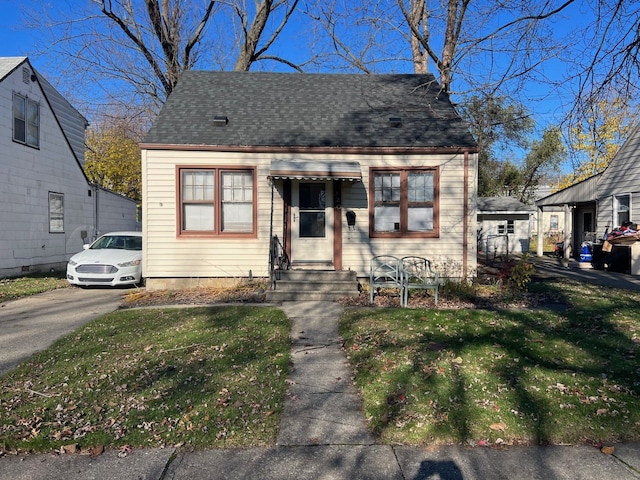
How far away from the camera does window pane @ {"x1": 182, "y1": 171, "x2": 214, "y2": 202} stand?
10.7 metres

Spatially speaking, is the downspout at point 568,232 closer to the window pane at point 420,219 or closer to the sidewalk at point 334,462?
the window pane at point 420,219

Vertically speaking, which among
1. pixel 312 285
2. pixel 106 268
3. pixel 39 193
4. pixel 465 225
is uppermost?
pixel 39 193

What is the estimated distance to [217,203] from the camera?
418 inches

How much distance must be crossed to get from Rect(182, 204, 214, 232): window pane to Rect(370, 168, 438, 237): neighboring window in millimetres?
3761

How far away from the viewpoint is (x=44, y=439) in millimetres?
3740

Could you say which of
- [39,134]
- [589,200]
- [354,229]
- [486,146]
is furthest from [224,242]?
[486,146]

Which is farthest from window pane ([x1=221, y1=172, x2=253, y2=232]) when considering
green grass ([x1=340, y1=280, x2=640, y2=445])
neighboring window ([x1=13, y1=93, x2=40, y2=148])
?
neighboring window ([x1=13, y1=93, x2=40, y2=148])

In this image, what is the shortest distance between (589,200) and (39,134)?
19680mm

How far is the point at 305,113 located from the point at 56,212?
948 cm

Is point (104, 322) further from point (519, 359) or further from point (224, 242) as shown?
point (519, 359)

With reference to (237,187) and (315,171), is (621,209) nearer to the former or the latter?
(315,171)

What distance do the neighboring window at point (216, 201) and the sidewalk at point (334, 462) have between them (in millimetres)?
7200

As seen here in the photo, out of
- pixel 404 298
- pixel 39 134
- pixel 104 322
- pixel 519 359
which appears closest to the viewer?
pixel 519 359

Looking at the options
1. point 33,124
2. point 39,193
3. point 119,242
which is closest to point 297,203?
point 119,242
